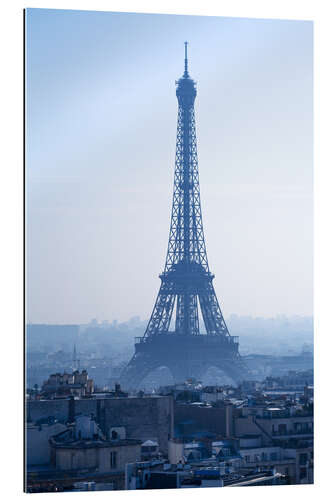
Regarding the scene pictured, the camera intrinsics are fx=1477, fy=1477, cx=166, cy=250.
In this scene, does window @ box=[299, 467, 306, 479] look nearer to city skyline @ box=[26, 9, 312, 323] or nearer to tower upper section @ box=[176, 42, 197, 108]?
city skyline @ box=[26, 9, 312, 323]

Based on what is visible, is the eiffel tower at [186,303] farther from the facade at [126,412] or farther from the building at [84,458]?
the building at [84,458]

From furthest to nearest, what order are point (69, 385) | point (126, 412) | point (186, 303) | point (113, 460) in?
point (69, 385) → point (186, 303) → point (126, 412) → point (113, 460)

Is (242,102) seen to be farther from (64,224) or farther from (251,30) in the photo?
(64,224)

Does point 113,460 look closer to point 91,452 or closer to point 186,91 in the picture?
point 91,452

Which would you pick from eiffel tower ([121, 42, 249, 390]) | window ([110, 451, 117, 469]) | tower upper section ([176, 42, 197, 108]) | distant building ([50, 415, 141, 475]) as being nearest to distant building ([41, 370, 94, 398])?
eiffel tower ([121, 42, 249, 390])

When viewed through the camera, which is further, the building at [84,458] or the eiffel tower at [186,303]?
the eiffel tower at [186,303]

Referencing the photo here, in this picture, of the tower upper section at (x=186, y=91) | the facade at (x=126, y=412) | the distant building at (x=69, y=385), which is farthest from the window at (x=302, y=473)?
the distant building at (x=69, y=385)
